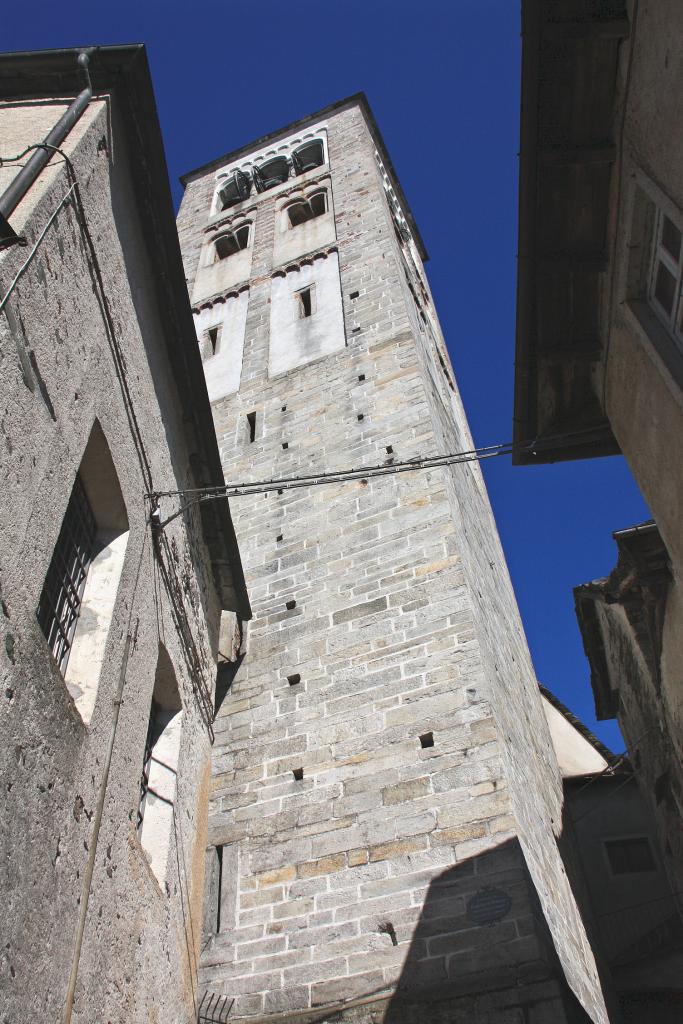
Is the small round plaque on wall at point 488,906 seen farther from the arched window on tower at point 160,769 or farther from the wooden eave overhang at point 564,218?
the wooden eave overhang at point 564,218

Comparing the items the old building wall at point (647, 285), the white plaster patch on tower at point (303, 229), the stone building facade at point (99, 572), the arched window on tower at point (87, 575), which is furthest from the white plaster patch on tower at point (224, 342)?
the old building wall at point (647, 285)

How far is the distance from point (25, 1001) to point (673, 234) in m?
4.61

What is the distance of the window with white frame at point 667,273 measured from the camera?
14.1 feet

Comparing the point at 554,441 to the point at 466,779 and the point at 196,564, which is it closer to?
the point at 466,779

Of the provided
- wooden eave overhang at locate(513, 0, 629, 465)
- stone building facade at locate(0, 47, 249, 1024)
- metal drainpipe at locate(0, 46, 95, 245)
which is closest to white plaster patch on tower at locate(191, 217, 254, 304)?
stone building facade at locate(0, 47, 249, 1024)

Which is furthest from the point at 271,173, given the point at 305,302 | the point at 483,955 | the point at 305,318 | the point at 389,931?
the point at 483,955

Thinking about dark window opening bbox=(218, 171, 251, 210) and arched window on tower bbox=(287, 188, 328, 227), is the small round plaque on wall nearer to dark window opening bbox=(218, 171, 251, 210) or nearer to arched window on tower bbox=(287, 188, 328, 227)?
arched window on tower bbox=(287, 188, 328, 227)

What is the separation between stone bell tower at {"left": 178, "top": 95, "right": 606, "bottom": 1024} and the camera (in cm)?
513

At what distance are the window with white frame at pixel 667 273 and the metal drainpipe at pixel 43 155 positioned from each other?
325 centimetres

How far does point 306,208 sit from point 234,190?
461 cm

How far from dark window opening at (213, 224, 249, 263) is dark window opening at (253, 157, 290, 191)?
2.53 m

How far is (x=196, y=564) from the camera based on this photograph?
688 cm

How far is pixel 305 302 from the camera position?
14148mm

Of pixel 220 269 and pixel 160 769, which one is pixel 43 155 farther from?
pixel 220 269
